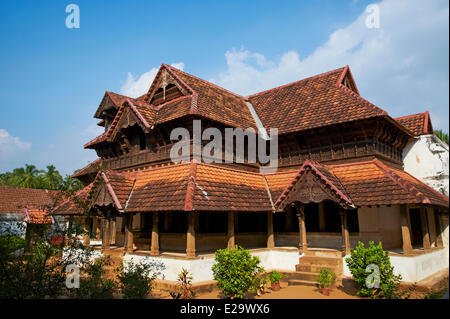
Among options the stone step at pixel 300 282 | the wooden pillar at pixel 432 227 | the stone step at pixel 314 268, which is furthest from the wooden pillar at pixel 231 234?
the wooden pillar at pixel 432 227

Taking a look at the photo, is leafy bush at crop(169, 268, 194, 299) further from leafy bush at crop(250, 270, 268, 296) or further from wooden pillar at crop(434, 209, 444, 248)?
wooden pillar at crop(434, 209, 444, 248)

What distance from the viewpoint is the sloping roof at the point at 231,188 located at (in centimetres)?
1142

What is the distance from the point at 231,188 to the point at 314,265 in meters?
4.34

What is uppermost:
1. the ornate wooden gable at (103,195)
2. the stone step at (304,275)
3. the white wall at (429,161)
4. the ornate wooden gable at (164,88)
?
the ornate wooden gable at (164,88)

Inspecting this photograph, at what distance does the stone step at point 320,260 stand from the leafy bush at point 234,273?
3.45m

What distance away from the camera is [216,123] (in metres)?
14.4

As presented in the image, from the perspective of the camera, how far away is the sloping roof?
11.4 meters

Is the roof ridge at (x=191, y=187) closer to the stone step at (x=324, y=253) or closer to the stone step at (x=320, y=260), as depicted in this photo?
the stone step at (x=320, y=260)

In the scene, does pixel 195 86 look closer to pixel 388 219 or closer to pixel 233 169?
pixel 233 169

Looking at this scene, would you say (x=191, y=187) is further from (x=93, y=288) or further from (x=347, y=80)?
(x=347, y=80)

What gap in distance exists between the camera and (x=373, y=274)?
9.67 metres

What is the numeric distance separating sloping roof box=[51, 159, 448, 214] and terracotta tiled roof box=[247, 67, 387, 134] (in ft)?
7.22

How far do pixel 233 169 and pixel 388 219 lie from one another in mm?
6871
